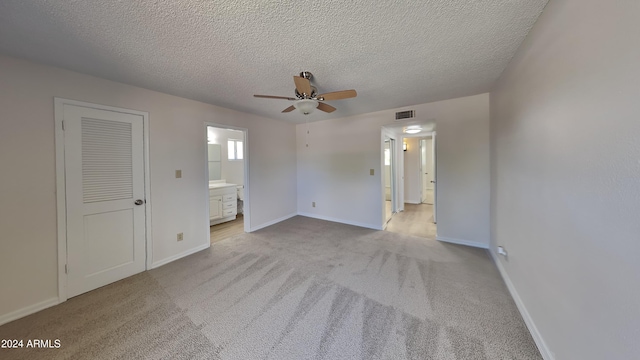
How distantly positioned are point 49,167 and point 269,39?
8.11ft

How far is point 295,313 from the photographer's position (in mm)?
1756

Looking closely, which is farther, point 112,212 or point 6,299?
point 112,212

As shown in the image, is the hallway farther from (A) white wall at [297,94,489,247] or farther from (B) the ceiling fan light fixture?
(B) the ceiling fan light fixture

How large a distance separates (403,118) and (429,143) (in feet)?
14.2

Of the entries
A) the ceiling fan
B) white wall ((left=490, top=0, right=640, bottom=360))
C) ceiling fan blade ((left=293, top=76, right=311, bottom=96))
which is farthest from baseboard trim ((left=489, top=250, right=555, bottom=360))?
ceiling fan blade ((left=293, top=76, right=311, bottom=96))

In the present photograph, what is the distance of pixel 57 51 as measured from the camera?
1729 mm

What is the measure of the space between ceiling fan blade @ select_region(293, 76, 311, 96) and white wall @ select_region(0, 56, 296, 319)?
78.1 inches

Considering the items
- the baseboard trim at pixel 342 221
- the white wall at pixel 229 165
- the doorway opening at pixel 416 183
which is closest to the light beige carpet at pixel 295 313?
the baseboard trim at pixel 342 221

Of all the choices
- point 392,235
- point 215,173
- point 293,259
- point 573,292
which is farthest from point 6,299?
point 392,235

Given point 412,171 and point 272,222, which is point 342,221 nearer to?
point 272,222

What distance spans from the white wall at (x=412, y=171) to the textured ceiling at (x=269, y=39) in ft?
13.4

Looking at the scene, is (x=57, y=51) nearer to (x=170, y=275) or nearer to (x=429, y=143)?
(x=170, y=275)

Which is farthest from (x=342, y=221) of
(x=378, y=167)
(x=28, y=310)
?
(x=28, y=310)

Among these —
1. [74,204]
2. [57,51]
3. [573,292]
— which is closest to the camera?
[573,292]
